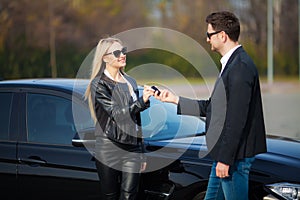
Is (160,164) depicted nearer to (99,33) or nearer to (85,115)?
(85,115)

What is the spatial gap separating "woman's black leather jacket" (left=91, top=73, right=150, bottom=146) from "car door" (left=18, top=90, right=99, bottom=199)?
1.47ft

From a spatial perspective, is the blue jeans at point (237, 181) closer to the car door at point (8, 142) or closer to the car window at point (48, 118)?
the car window at point (48, 118)

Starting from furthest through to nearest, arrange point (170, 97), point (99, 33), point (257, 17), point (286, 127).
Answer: point (257, 17) → point (99, 33) → point (286, 127) → point (170, 97)

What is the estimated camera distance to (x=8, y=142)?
4320 mm

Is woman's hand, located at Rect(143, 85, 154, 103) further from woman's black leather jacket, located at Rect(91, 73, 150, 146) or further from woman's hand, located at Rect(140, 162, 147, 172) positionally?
woman's hand, located at Rect(140, 162, 147, 172)

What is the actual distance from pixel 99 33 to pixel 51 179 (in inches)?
1537

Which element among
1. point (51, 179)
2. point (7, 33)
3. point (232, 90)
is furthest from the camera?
point (7, 33)

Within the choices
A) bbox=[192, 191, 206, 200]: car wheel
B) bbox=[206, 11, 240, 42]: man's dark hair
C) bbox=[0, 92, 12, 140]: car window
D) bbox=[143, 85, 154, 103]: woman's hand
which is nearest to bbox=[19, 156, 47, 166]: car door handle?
bbox=[0, 92, 12, 140]: car window

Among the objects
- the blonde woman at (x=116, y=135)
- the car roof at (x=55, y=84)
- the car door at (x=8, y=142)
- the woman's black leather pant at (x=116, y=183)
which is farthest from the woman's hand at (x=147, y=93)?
the car door at (x=8, y=142)

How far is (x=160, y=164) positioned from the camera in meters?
3.84

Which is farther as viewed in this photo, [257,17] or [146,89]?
Result: [257,17]

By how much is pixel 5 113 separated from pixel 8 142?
284 millimetres

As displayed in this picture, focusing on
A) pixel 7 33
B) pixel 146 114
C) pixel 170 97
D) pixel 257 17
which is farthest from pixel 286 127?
pixel 257 17

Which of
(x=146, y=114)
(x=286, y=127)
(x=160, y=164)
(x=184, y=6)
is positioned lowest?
(x=286, y=127)
